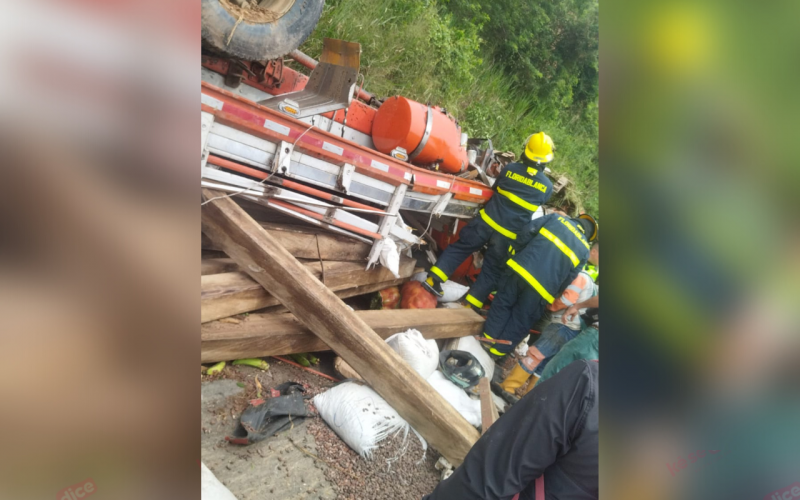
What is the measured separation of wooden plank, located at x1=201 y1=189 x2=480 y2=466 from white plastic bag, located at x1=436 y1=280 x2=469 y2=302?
2004 mm

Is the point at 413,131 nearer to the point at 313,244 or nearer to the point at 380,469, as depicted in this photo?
the point at 313,244

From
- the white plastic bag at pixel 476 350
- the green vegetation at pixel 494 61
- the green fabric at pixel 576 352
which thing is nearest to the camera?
the green fabric at pixel 576 352

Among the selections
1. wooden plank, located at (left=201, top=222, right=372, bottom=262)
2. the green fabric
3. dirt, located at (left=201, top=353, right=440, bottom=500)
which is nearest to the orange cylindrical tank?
wooden plank, located at (left=201, top=222, right=372, bottom=262)

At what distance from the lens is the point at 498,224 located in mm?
4816

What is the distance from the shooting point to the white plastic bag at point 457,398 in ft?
10.3

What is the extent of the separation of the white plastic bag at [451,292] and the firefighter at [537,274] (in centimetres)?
45

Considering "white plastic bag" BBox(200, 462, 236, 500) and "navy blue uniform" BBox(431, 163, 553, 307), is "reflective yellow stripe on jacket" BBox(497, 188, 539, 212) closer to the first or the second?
"navy blue uniform" BBox(431, 163, 553, 307)

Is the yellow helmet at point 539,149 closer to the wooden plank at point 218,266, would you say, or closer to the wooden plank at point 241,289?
the wooden plank at point 241,289

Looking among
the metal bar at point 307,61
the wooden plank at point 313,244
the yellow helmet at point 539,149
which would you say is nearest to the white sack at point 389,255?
the wooden plank at point 313,244

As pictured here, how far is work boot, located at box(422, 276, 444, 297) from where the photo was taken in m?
4.61

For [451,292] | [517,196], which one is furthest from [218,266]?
[517,196]

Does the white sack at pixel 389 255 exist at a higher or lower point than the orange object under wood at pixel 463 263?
higher

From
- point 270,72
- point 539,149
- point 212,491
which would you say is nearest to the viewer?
point 212,491

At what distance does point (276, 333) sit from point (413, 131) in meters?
1.90
